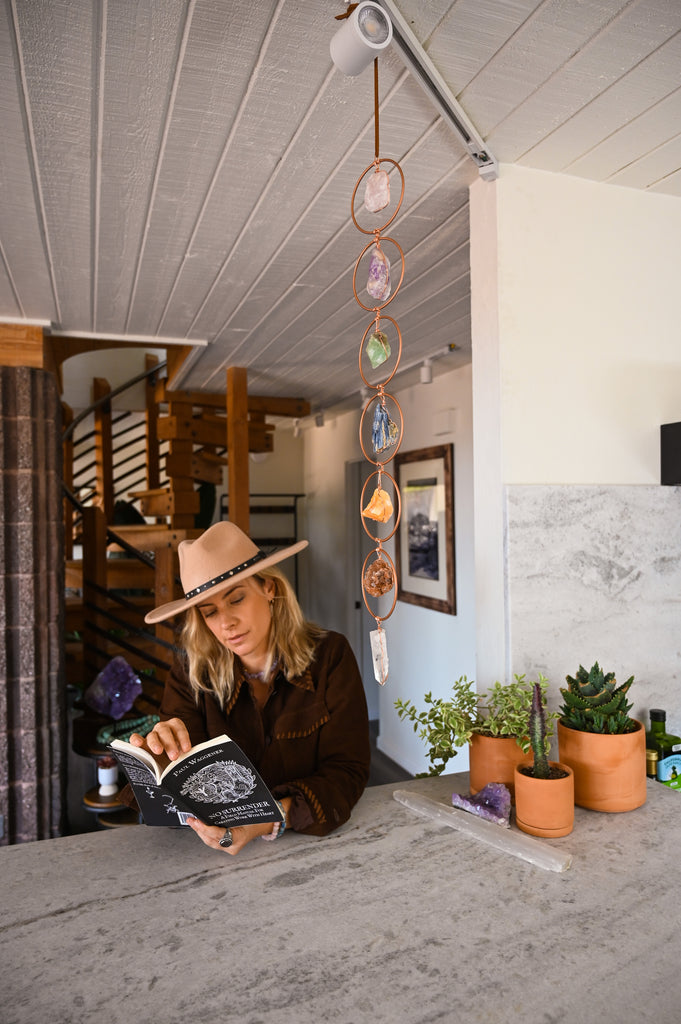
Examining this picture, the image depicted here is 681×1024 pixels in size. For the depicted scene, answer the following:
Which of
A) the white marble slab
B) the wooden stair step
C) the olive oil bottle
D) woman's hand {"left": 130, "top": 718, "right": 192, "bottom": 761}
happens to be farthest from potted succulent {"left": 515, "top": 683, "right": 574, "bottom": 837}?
the wooden stair step

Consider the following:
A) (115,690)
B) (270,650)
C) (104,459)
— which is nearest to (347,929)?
(270,650)

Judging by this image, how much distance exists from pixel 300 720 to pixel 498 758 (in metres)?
0.49

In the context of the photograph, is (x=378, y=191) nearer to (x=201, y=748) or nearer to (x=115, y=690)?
(x=201, y=748)

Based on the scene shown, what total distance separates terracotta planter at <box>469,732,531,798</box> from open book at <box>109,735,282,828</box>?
0.49 meters

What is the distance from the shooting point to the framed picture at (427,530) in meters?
4.50

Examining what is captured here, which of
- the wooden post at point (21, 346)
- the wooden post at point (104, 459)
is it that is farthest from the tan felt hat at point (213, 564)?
the wooden post at point (104, 459)

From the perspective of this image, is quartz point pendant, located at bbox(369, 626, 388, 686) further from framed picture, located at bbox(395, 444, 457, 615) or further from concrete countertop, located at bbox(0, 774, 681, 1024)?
framed picture, located at bbox(395, 444, 457, 615)

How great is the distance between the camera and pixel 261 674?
1898 millimetres

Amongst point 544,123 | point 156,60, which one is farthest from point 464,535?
point 156,60

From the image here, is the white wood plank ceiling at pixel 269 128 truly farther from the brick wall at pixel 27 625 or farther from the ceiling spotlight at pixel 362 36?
the brick wall at pixel 27 625

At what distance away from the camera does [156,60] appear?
133 cm

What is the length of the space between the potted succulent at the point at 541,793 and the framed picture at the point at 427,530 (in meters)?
2.98

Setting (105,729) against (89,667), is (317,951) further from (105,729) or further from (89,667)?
(89,667)

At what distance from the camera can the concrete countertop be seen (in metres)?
0.97
